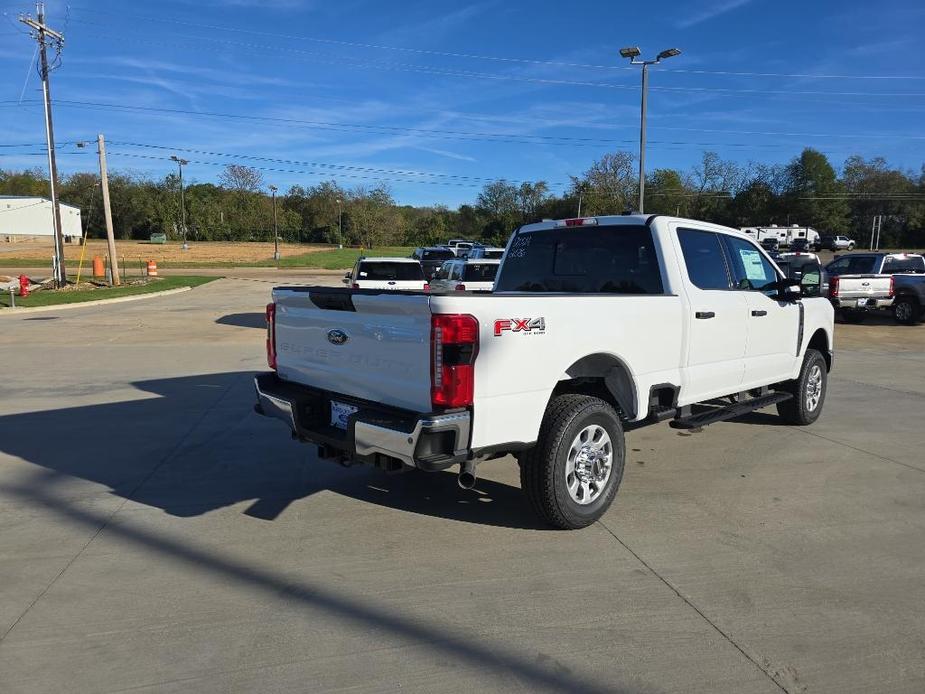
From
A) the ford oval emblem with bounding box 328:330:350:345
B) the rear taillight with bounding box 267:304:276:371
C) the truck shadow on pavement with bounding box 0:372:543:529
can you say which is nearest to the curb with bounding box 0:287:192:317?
the truck shadow on pavement with bounding box 0:372:543:529

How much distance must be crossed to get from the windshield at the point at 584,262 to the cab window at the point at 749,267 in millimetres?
1110

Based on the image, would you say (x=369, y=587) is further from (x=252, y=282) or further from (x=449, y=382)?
(x=252, y=282)

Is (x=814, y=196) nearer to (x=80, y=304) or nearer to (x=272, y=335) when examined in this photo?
(x=80, y=304)

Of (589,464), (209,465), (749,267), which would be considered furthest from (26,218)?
(589,464)

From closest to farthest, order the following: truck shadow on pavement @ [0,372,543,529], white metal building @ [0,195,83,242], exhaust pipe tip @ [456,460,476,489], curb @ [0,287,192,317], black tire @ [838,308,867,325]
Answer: exhaust pipe tip @ [456,460,476,489], truck shadow on pavement @ [0,372,543,529], curb @ [0,287,192,317], black tire @ [838,308,867,325], white metal building @ [0,195,83,242]

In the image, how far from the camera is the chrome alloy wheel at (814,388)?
24.1ft

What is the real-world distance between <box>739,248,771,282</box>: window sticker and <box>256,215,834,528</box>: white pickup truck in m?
0.03

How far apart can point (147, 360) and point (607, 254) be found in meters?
8.95

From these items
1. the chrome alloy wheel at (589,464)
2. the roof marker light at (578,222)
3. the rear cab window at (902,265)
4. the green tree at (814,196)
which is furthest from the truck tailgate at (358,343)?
the green tree at (814,196)

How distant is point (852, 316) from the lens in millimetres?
20422

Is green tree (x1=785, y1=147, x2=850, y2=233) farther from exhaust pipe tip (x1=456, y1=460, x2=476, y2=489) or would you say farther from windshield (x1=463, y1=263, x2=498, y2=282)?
exhaust pipe tip (x1=456, y1=460, x2=476, y2=489)

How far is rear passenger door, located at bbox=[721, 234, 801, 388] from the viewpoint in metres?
6.04

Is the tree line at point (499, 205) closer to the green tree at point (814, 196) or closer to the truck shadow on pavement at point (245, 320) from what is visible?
the green tree at point (814, 196)

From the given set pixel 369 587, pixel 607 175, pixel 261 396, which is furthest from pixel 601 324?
pixel 607 175
